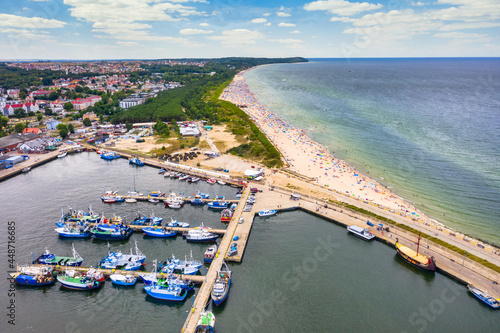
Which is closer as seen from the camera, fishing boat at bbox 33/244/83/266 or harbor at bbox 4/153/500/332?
harbor at bbox 4/153/500/332

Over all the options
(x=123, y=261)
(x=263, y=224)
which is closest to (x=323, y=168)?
(x=263, y=224)

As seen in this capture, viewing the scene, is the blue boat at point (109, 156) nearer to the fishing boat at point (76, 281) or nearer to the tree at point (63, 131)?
the tree at point (63, 131)

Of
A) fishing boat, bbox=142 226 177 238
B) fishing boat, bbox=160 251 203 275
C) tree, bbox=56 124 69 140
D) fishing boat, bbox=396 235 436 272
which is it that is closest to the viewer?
fishing boat, bbox=160 251 203 275

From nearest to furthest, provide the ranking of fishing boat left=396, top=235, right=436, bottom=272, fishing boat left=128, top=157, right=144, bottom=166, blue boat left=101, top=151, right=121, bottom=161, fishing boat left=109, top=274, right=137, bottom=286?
fishing boat left=109, top=274, right=137, bottom=286
fishing boat left=396, top=235, right=436, bottom=272
fishing boat left=128, top=157, right=144, bottom=166
blue boat left=101, top=151, right=121, bottom=161

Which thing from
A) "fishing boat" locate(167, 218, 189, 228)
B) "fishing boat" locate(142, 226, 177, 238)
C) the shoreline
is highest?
the shoreline

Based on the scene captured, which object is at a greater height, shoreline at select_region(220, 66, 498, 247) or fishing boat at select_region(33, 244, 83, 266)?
shoreline at select_region(220, 66, 498, 247)

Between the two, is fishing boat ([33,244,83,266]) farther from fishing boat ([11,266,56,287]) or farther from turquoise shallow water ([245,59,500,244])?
turquoise shallow water ([245,59,500,244])

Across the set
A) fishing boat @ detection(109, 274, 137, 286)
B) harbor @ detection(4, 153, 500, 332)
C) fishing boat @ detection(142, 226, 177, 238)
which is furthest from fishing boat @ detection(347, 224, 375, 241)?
fishing boat @ detection(109, 274, 137, 286)

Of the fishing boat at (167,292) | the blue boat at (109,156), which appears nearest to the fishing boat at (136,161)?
the blue boat at (109,156)
